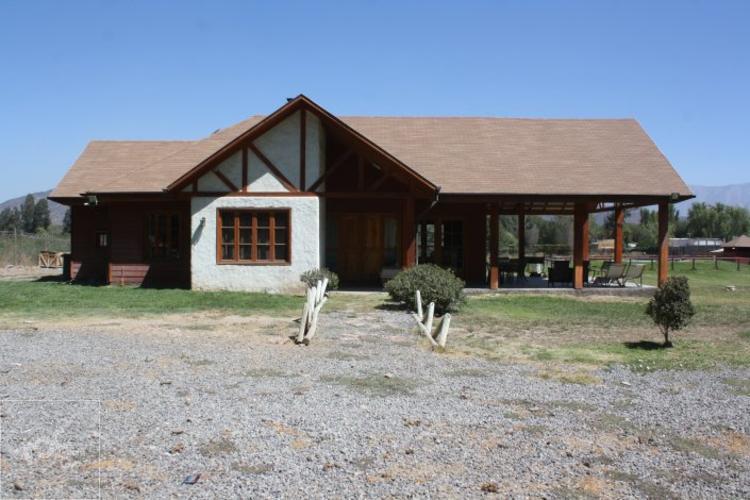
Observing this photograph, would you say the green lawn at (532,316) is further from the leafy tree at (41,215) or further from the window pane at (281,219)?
the leafy tree at (41,215)

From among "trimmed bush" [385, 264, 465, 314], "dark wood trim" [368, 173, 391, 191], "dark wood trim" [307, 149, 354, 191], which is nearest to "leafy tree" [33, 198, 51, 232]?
"dark wood trim" [307, 149, 354, 191]

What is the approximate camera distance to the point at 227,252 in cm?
1862

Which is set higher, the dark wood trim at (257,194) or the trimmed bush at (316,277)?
the dark wood trim at (257,194)

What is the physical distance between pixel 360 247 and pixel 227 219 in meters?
4.45

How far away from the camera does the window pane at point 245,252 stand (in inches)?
731

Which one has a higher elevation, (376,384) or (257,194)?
(257,194)

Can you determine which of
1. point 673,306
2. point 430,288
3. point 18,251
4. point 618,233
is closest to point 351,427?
point 673,306

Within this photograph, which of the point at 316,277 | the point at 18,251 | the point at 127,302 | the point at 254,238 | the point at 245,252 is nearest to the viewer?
the point at 127,302

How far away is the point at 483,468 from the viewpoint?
5090 mm

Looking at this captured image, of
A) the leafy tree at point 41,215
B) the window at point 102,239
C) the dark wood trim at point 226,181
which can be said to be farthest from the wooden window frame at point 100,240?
the leafy tree at point 41,215

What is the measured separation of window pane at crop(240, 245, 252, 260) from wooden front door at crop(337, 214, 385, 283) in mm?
3268

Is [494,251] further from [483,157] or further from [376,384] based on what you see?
[376,384]

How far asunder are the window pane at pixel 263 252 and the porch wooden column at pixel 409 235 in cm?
382

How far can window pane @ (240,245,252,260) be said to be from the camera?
1856 centimetres
